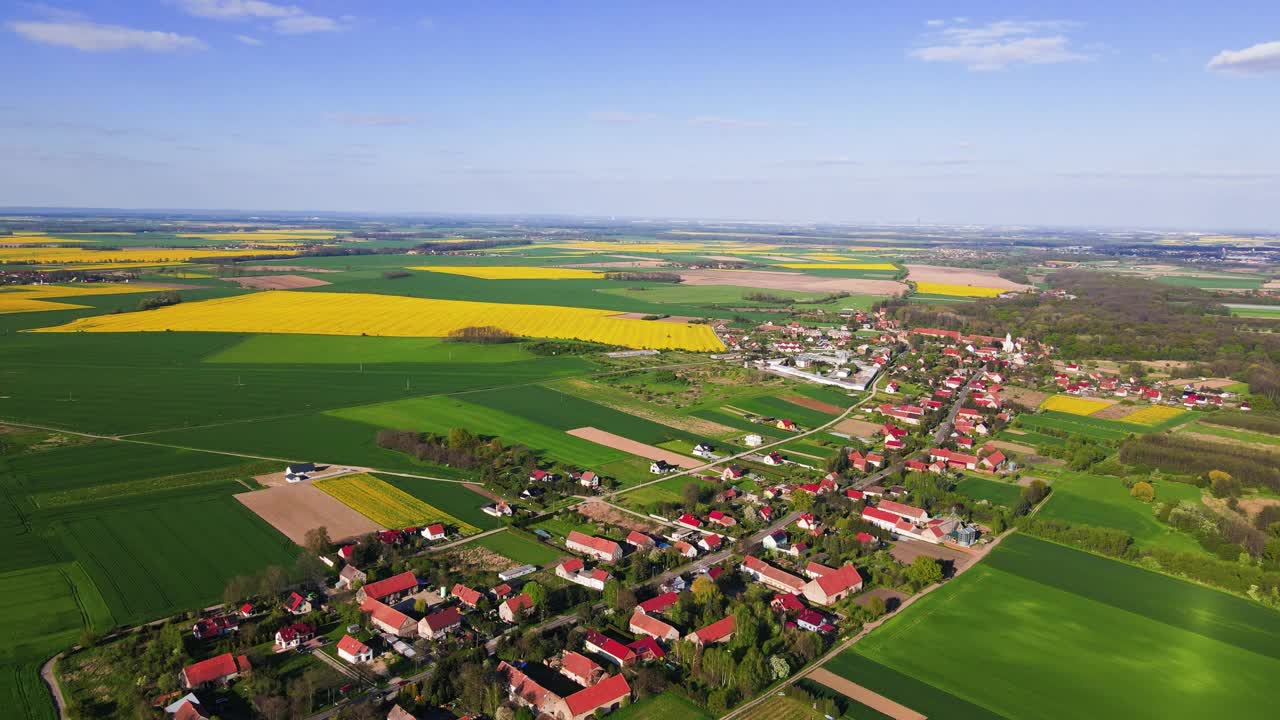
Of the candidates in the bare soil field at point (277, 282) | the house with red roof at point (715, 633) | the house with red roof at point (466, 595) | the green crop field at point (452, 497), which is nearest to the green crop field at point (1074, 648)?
the house with red roof at point (715, 633)

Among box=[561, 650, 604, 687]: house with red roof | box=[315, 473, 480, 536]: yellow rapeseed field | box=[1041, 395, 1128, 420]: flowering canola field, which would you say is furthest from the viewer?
box=[1041, 395, 1128, 420]: flowering canola field

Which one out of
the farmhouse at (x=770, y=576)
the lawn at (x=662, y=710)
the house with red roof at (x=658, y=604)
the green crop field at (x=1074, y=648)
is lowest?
the lawn at (x=662, y=710)

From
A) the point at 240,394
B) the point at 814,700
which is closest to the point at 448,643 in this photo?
the point at 814,700

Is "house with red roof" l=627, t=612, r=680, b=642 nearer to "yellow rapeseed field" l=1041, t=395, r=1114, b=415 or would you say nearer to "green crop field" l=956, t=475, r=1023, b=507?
"green crop field" l=956, t=475, r=1023, b=507

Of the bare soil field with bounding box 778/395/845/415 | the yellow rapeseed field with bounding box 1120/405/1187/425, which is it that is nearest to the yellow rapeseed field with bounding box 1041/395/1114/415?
the yellow rapeseed field with bounding box 1120/405/1187/425

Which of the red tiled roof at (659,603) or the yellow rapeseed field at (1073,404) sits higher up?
the yellow rapeseed field at (1073,404)

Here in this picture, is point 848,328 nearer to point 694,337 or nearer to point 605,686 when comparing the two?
point 694,337

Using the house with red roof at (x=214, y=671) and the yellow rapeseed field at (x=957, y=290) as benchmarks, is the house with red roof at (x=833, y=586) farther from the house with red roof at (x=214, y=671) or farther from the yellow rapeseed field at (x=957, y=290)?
the yellow rapeseed field at (x=957, y=290)

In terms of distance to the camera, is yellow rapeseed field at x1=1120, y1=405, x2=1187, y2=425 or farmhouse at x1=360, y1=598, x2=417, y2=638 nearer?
farmhouse at x1=360, y1=598, x2=417, y2=638
